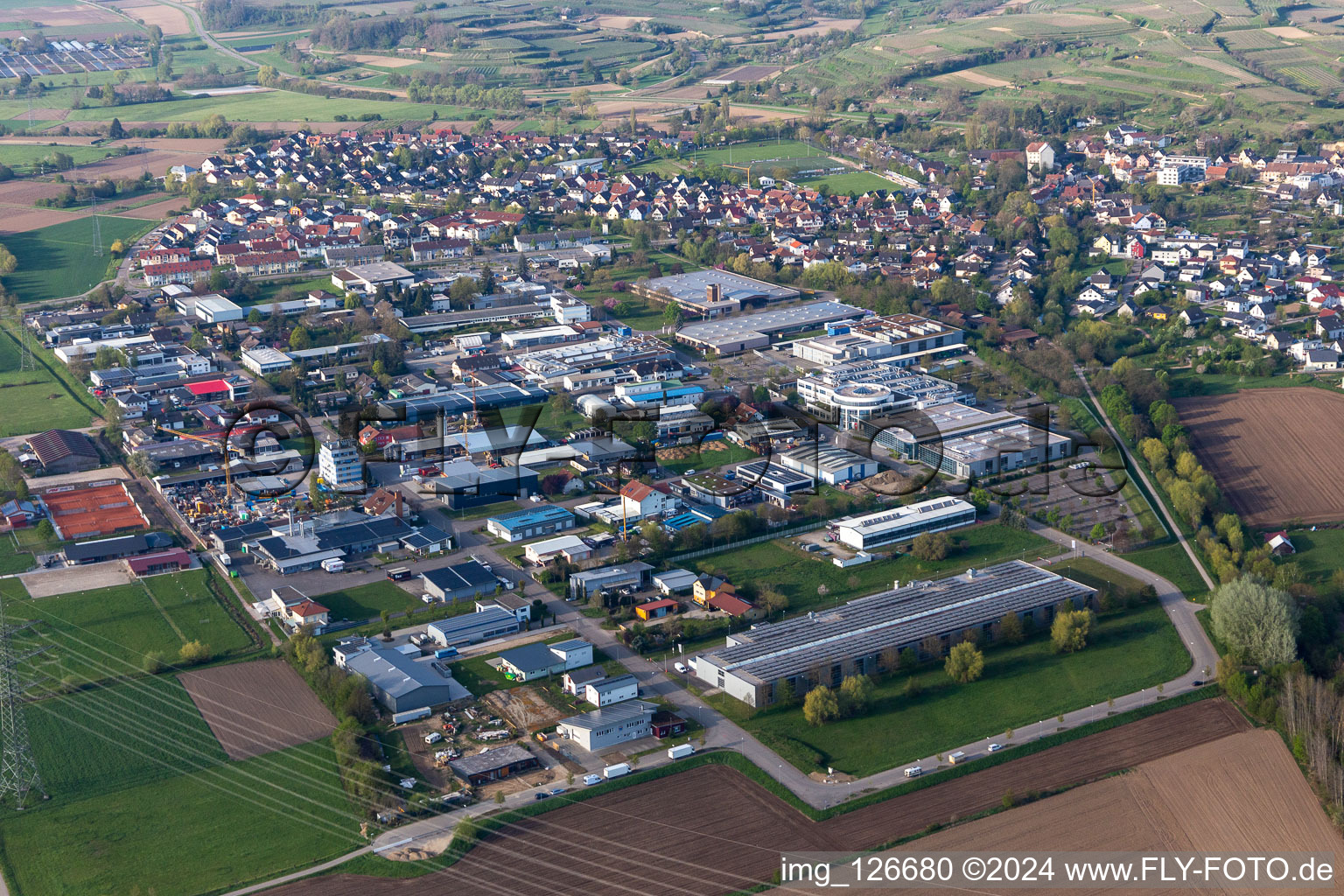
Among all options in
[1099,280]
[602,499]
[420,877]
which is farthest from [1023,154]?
[420,877]

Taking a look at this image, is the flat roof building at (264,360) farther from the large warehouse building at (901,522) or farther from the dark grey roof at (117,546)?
the large warehouse building at (901,522)

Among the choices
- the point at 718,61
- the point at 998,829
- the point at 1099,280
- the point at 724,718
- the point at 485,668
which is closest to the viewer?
the point at 998,829

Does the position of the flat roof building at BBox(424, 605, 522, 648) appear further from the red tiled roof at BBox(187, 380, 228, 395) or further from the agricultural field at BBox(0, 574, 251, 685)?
the red tiled roof at BBox(187, 380, 228, 395)

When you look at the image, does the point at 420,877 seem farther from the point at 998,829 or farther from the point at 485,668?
the point at 998,829

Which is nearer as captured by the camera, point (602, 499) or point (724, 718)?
point (724, 718)

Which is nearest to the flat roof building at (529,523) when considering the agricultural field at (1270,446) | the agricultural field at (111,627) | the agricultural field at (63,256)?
the agricultural field at (111,627)

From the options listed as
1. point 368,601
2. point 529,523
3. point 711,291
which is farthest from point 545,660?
point 711,291
